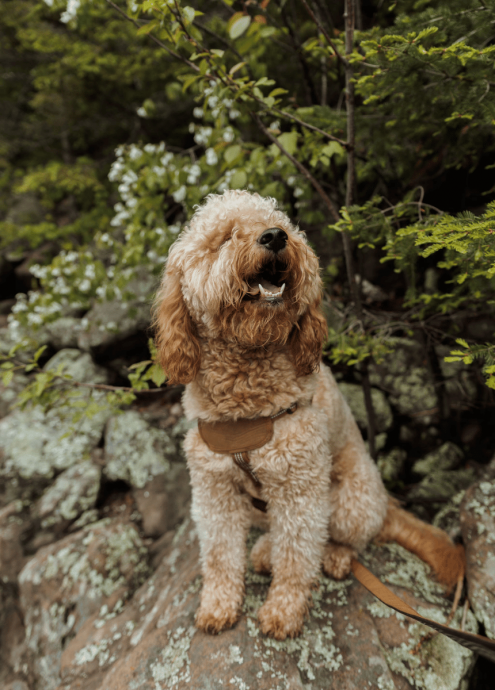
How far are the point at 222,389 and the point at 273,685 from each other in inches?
53.0

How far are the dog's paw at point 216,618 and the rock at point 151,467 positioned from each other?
1441mm

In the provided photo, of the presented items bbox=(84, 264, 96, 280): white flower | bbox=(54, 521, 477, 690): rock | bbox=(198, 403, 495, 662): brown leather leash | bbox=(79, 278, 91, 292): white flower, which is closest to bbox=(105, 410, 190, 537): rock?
bbox=(54, 521, 477, 690): rock

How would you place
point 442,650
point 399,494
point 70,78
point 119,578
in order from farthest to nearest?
point 70,78 < point 399,494 < point 119,578 < point 442,650

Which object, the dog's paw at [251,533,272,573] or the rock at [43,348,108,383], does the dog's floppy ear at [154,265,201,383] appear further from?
the rock at [43,348,108,383]

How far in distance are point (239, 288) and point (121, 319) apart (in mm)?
Result: 3101

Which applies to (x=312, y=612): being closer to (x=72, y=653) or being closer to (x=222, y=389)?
(x=222, y=389)

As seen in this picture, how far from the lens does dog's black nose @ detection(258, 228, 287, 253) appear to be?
1.58m

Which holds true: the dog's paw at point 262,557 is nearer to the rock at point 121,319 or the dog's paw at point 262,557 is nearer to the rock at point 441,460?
the rock at point 441,460

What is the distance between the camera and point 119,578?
2754 mm

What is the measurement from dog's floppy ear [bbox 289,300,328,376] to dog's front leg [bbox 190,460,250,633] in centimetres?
68

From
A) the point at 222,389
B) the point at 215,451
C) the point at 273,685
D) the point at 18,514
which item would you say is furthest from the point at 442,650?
the point at 18,514

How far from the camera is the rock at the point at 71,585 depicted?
252 cm

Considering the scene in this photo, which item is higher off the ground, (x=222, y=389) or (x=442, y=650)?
(x=222, y=389)

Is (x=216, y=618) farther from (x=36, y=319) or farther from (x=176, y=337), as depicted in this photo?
(x=36, y=319)
